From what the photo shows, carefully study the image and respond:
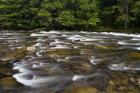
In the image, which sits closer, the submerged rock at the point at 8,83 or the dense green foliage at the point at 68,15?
the submerged rock at the point at 8,83

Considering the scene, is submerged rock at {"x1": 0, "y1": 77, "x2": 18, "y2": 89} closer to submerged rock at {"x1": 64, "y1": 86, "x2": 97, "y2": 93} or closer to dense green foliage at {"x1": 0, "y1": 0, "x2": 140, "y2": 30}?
submerged rock at {"x1": 64, "y1": 86, "x2": 97, "y2": 93}

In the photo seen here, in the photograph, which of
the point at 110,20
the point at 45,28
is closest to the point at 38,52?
the point at 45,28

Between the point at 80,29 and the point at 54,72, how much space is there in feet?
67.2

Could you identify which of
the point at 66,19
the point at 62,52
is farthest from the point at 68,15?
the point at 62,52

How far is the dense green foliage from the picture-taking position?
2733 cm

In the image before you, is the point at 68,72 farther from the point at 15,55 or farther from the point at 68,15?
the point at 68,15

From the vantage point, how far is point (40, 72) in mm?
7977

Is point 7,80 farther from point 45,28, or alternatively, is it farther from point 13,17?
point 13,17

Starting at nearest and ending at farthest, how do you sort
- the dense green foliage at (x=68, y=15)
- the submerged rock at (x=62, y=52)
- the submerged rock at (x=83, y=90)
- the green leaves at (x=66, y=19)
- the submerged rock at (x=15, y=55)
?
the submerged rock at (x=83, y=90) < the submerged rock at (x=15, y=55) < the submerged rock at (x=62, y=52) < the green leaves at (x=66, y=19) < the dense green foliage at (x=68, y=15)

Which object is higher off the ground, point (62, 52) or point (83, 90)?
point (83, 90)

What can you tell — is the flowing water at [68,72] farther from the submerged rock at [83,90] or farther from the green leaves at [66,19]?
the green leaves at [66,19]

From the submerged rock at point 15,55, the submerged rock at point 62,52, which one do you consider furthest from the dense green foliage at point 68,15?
the submerged rock at point 15,55

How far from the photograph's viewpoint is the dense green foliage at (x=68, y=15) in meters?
27.3

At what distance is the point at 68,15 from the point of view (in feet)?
88.3
